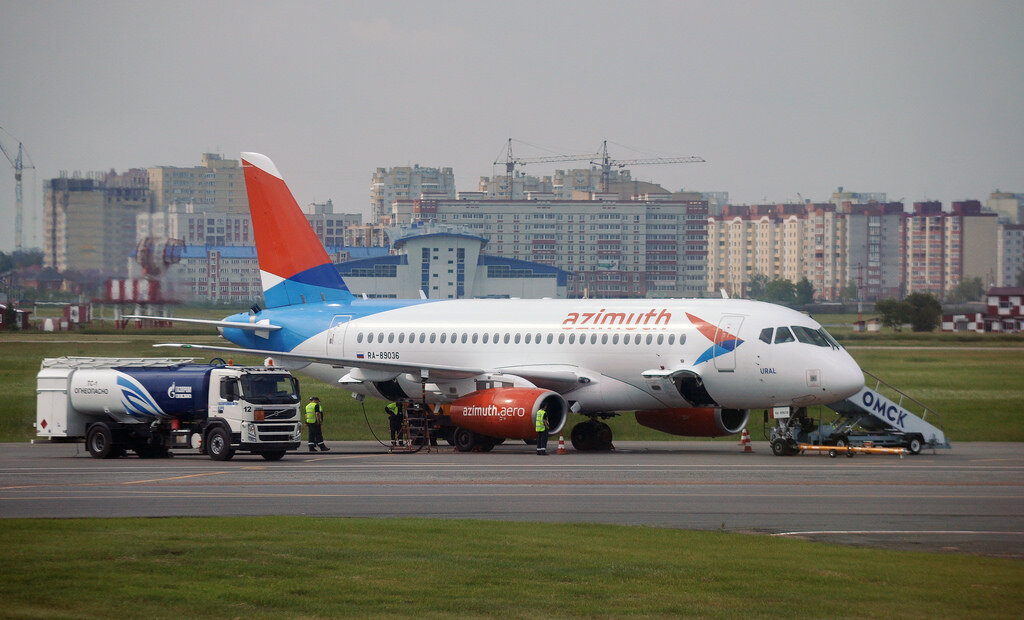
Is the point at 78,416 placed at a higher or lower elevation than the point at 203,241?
lower

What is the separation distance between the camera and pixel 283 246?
166ft

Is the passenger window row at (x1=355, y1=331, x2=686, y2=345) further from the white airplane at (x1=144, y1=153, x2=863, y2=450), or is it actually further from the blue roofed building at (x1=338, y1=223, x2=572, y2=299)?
the blue roofed building at (x1=338, y1=223, x2=572, y2=299)

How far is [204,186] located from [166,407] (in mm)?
28377

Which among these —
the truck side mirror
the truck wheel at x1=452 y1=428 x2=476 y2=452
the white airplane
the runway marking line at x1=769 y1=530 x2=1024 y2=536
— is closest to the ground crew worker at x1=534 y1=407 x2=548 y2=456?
the white airplane

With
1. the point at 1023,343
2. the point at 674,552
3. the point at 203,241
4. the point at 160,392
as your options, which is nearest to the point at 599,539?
the point at 674,552

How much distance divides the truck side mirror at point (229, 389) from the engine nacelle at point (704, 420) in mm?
14121

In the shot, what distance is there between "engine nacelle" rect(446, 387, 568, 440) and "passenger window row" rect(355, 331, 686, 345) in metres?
2.25

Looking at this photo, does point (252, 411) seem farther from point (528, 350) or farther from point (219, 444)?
point (528, 350)

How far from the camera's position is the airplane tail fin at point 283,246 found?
165 feet

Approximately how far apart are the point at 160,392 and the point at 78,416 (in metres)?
3.93

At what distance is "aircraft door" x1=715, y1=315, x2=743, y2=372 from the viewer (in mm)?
39375

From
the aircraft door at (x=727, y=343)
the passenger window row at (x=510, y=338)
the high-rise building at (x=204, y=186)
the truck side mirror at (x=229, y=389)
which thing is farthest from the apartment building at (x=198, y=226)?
the aircraft door at (x=727, y=343)

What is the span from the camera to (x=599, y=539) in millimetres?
20859

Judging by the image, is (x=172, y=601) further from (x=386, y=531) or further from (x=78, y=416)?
(x=78, y=416)
